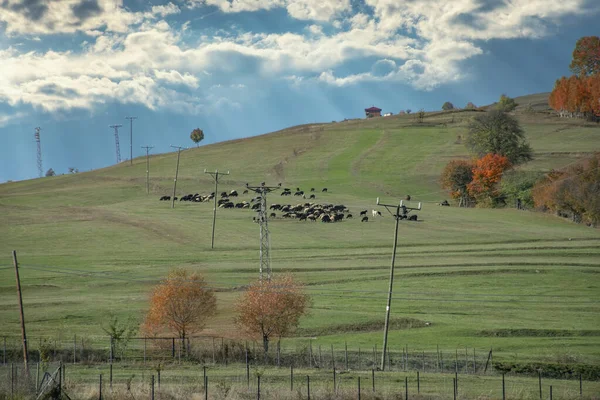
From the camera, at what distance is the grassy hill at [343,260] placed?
5962 centimetres

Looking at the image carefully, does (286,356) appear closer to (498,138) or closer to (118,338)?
(118,338)

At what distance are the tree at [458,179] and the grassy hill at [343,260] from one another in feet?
13.3

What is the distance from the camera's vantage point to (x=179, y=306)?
183 feet

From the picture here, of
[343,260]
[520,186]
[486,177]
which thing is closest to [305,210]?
[343,260]

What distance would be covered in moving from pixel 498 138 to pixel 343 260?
261 feet

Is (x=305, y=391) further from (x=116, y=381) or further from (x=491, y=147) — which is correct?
(x=491, y=147)

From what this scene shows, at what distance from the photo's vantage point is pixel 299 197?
13925 centimetres

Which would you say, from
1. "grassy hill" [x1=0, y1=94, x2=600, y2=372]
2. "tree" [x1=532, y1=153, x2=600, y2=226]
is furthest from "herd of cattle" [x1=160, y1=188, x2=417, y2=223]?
"tree" [x1=532, y1=153, x2=600, y2=226]

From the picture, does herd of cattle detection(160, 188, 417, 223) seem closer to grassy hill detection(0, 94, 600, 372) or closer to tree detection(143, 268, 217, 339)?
grassy hill detection(0, 94, 600, 372)

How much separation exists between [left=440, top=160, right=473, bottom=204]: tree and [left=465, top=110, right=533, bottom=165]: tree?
10335 mm

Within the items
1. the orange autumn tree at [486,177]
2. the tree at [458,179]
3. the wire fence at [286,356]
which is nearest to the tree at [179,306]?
the wire fence at [286,356]

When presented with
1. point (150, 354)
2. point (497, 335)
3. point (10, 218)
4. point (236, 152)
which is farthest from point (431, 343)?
point (236, 152)

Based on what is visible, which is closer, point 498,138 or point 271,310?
point 271,310

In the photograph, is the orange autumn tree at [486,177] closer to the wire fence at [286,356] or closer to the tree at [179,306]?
the wire fence at [286,356]
